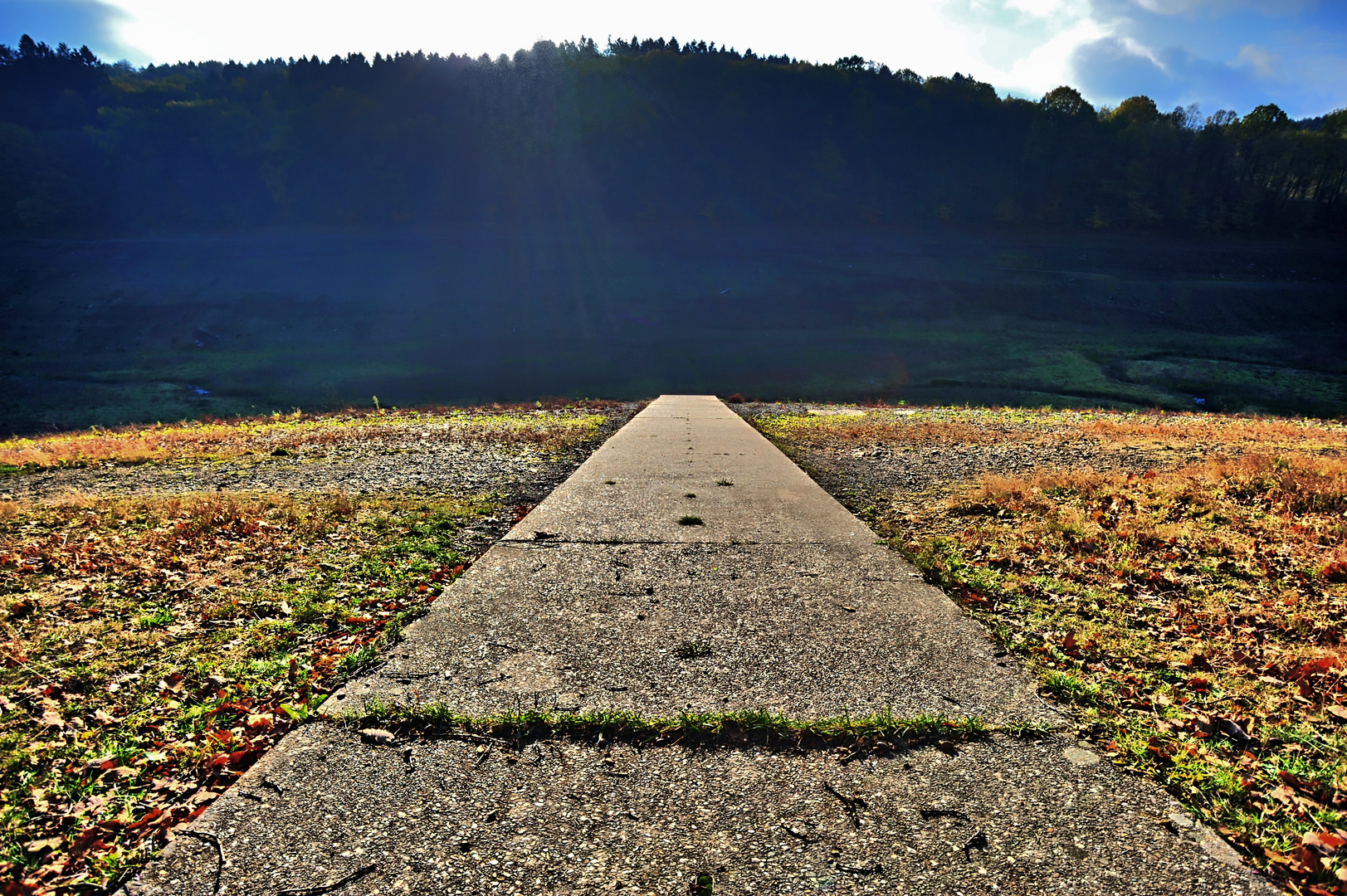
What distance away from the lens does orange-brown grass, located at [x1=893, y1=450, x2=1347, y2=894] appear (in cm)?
263

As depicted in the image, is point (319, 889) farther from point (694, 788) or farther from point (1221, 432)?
point (1221, 432)

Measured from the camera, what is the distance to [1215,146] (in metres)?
89.1

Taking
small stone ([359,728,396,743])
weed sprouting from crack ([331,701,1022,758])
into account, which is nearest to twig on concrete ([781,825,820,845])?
weed sprouting from crack ([331,701,1022,758])

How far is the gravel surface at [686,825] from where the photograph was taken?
7.09 feet

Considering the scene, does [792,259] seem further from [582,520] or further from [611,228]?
[582,520]

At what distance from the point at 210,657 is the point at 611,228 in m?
71.0

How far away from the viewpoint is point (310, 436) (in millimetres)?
14258

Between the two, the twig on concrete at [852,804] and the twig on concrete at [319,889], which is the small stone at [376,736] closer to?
the twig on concrete at [319,889]

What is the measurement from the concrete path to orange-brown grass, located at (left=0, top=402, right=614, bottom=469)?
8.70 m

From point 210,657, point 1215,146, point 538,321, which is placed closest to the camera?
point 210,657

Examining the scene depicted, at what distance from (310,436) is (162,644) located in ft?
37.2

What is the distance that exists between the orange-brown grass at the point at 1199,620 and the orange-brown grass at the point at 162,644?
386cm

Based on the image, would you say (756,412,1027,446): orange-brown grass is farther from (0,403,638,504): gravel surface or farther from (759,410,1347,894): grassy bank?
(0,403,638,504): gravel surface

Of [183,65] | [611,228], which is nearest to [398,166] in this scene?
[611,228]
